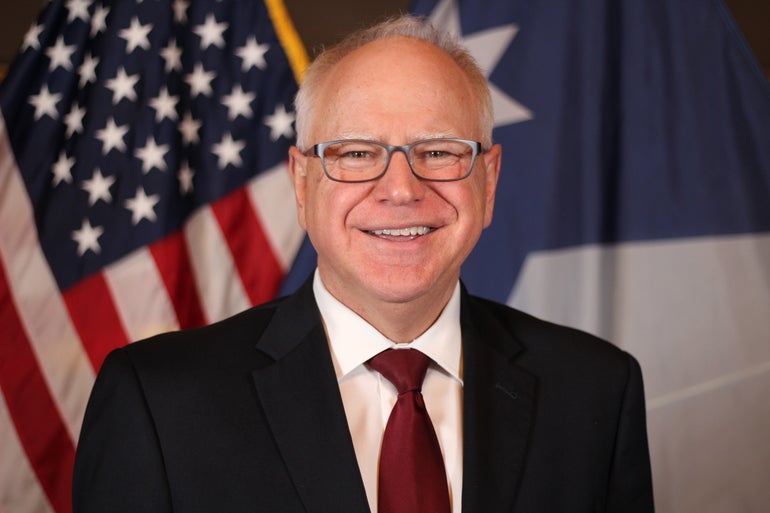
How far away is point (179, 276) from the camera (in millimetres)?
2711

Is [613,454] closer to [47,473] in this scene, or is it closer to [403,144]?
[403,144]

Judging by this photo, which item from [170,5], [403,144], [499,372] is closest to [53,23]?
[170,5]

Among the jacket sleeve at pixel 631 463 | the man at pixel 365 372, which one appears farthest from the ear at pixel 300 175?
the jacket sleeve at pixel 631 463

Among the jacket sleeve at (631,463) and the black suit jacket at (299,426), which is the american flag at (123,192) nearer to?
the black suit jacket at (299,426)

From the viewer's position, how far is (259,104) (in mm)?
2832

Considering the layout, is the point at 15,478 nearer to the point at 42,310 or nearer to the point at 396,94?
the point at 42,310

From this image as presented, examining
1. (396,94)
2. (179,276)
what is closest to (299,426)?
(396,94)

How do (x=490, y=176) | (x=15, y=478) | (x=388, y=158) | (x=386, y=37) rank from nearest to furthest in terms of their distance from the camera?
(x=388, y=158), (x=386, y=37), (x=490, y=176), (x=15, y=478)

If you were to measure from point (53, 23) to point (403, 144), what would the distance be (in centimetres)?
175

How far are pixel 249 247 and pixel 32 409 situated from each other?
2.75 ft

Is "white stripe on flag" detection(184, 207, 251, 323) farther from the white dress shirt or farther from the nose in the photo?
the nose

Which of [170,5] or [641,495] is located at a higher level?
[170,5]

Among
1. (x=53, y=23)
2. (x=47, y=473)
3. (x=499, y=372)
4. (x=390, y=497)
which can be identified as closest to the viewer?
(x=390, y=497)

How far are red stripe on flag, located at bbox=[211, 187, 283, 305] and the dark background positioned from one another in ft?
2.19
